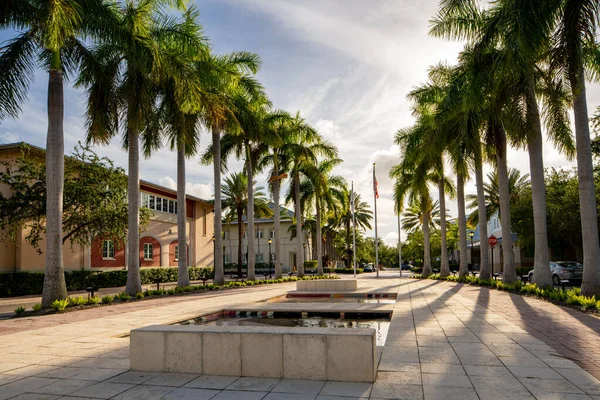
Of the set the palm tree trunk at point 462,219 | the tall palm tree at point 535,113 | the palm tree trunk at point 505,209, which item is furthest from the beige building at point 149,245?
the palm tree trunk at point 505,209

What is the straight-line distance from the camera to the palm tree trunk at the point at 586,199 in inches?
526

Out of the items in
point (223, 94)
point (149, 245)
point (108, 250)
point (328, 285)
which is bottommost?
point (328, 285)

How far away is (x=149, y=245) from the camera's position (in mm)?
36031

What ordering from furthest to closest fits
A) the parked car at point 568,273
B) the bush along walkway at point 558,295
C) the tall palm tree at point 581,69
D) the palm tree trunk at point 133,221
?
the parked car at point 568,273 < the palm tree trunk at point 133,221 < the tall palm tree at point 581,69 < the bush along walkway at point 558,295

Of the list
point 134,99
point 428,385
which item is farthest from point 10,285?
point 428,385

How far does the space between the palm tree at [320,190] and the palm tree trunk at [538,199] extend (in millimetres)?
Answer: 20351

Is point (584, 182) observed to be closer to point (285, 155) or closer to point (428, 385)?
point (428, 385)

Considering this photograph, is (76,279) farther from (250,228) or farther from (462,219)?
(462,219)

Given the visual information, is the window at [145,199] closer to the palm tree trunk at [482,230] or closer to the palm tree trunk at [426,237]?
the palm tree trunk at [426,237]

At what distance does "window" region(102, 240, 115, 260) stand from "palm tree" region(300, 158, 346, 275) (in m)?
15.8

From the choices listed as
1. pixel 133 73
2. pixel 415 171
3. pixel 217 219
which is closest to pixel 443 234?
pixel 415 171

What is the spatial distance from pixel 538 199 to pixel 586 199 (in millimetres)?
2657

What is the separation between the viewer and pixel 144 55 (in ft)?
49.9

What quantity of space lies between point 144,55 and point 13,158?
14.6 meters
